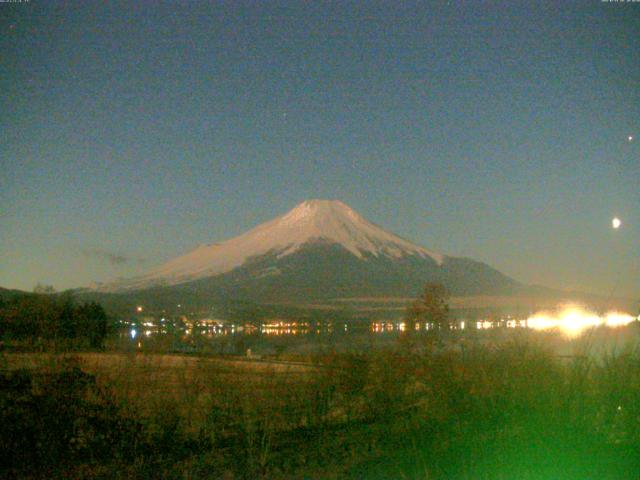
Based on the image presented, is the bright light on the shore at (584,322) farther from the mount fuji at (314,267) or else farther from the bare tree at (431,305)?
the mount fuji at (314,267)

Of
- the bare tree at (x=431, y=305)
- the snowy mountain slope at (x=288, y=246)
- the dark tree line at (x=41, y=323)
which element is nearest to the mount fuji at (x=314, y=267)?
the snowy mountain slope at (x=288, y=246)

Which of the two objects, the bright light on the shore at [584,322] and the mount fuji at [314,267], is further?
the mount fuji at [314,267]

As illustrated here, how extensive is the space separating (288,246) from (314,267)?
56.0 feet

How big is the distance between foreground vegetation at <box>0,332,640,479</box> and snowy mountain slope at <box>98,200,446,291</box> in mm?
115956

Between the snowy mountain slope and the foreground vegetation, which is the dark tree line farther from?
the snowy mountain slope

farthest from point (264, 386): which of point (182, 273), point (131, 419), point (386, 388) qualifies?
point (182, 273)

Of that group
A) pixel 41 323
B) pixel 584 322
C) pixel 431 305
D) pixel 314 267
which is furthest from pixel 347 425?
pixel 314 267

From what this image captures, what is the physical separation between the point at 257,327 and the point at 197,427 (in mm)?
50124

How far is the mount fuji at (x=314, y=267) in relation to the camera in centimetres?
11050

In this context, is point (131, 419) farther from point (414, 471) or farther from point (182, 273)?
point (182, 273)

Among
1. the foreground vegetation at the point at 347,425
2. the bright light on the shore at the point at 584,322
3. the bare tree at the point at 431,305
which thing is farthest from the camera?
the bare tree at the point at 431,305

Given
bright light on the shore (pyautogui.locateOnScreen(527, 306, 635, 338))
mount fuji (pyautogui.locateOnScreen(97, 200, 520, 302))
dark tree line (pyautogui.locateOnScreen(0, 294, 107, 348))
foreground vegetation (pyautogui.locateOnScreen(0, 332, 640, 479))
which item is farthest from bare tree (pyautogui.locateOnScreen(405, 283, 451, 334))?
mount fuji (pyautogui.locateOnScreen(97, 200, 520, 302))

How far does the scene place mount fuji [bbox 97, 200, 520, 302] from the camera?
11050 cm

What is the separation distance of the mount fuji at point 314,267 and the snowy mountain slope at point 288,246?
0.19 meters
